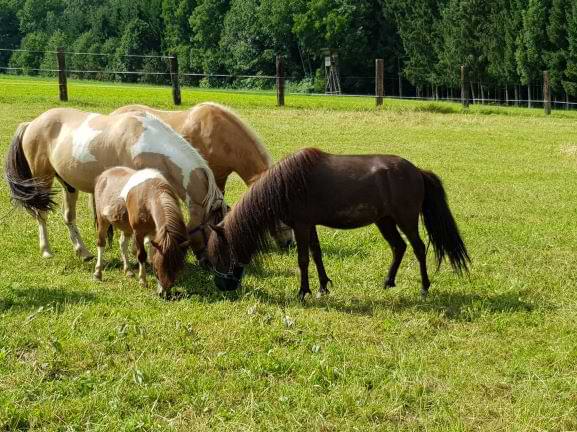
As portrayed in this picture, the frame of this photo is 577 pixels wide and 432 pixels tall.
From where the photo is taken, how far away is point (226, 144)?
8.43 meters

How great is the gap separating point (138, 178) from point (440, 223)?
282 cm

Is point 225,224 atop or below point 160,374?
atop

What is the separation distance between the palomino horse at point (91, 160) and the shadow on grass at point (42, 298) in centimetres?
119

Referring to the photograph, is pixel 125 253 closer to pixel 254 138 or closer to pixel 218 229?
pixel 218 229

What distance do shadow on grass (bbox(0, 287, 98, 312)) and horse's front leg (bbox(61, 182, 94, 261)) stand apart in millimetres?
1472

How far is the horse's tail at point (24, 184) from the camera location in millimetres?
7930

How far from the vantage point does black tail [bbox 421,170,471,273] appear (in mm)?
6562

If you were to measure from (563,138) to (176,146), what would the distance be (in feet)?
47.2

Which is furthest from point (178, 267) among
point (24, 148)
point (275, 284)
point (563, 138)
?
point (563, 138)

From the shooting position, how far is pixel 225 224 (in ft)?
21.0

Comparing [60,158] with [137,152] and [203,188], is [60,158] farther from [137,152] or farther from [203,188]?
[203,188]

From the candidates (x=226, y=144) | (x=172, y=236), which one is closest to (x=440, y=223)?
(x=172, y=236)

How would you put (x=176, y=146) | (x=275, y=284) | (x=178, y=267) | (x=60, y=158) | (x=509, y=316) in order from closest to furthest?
(x=509, y=316) → (x=178, y=267) → (x=275, y=284) → (x=176, y=146) → (x=60, y=158)

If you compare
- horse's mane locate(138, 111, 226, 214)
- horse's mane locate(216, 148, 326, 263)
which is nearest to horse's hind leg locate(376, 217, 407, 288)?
horse's mane locate(216, 148, 326, 263)
